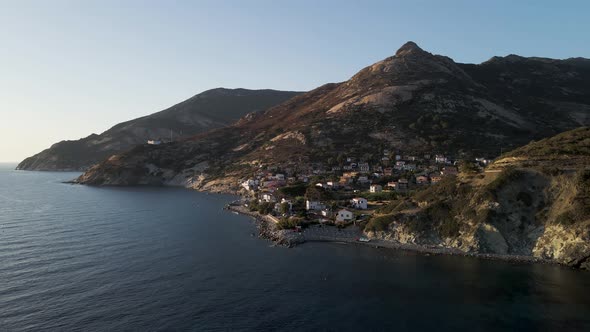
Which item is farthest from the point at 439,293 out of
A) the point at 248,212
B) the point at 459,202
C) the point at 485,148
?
the point at 485,148

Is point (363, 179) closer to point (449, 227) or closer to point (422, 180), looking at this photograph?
point (422, 180)

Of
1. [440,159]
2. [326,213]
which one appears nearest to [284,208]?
[326,213]

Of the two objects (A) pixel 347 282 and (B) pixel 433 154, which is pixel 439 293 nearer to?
(A) pixel 347 282

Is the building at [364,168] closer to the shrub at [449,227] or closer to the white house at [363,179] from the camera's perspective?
the white house at [363,179]

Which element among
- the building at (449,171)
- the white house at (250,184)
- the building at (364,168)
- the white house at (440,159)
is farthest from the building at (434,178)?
the white house at (250,184)

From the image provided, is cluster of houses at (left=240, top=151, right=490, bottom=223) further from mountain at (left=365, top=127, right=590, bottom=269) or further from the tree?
mountain at (left=365, top=127, right=590, bottom=269)

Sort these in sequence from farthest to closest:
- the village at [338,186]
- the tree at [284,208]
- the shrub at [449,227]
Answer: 1. the tree at [284,208]
2. the village at [338,186]
3. the shrub at [449,227]
